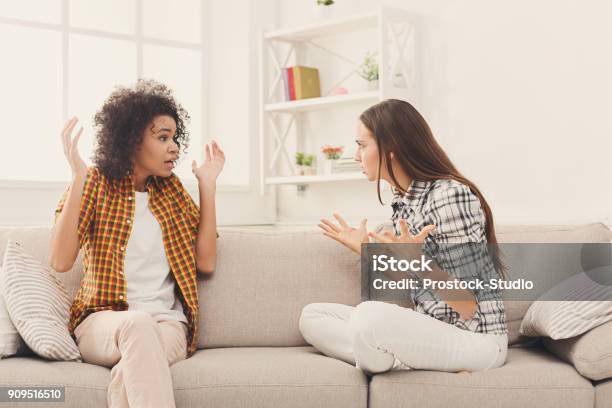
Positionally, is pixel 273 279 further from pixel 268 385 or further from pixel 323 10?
pixel 323 10

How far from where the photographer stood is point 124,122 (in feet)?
8.01

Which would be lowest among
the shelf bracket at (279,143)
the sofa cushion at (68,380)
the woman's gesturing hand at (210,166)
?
the sofa cushion at (68,380)

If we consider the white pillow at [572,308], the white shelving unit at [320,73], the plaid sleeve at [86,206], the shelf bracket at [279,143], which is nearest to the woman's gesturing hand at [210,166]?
the plaid sleeve at [86,206]

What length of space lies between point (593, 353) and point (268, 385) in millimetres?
849

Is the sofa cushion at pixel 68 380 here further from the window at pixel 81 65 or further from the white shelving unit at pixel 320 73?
the white shelving unit at pixel 320 73

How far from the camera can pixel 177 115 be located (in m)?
2.58

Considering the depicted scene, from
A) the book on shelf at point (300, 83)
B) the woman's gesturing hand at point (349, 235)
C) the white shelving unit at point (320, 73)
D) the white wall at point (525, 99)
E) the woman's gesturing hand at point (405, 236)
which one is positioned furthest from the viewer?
the book on shelf at point (300, 83)

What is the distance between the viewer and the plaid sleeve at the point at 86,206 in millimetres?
2328

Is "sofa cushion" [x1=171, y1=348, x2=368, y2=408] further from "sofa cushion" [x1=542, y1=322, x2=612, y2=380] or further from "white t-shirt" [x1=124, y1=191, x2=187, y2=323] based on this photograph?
"sofa cushion" [x1=542, y1=322, x2=612, y2=380]

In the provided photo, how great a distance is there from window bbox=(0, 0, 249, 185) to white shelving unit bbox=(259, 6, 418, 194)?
0.23m

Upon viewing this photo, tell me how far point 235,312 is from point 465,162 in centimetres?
173

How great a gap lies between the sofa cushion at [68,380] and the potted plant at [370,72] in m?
2.31

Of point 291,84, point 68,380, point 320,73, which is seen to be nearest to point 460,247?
point 68,380

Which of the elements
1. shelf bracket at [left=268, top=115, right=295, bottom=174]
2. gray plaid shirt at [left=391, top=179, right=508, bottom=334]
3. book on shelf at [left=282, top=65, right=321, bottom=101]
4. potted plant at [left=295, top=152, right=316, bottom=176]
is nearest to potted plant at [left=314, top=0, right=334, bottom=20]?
book on shelf at [left=282, top=65, right=321, bottom=101]
